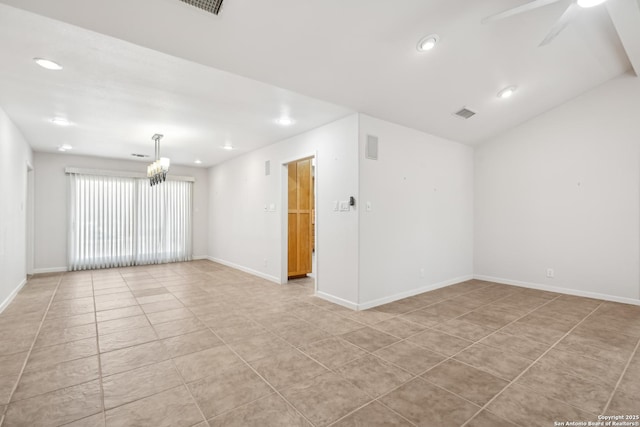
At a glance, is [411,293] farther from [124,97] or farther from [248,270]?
[124,97]

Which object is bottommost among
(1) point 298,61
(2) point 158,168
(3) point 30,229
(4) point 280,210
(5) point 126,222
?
(3) point 30,229

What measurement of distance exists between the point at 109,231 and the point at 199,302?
Result: 4415mm

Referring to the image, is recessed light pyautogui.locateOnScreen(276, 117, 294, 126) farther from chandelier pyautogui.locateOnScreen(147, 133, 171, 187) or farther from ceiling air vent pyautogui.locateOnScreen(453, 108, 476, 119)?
ceiling air vent pyautogui.locateOnScreen(453, 108, 476, 119)

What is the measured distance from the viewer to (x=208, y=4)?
2100mm

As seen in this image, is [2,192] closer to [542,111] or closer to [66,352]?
[66,352]

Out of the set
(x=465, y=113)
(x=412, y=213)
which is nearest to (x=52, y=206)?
(x=412, y=213)

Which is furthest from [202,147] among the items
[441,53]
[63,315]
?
[441,53]

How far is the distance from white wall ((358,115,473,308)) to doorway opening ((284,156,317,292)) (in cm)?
162

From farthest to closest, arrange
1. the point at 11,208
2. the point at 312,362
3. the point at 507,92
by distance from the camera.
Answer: the point at 11,208 → the point at 507,92 → the point at 312,362

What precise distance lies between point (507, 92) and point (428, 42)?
1968mm

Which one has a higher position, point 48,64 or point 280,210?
point 48,64

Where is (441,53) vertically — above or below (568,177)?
above

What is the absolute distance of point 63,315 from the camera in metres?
3.64

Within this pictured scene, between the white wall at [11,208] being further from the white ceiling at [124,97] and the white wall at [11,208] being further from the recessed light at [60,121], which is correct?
the recessed light at [60,121]
